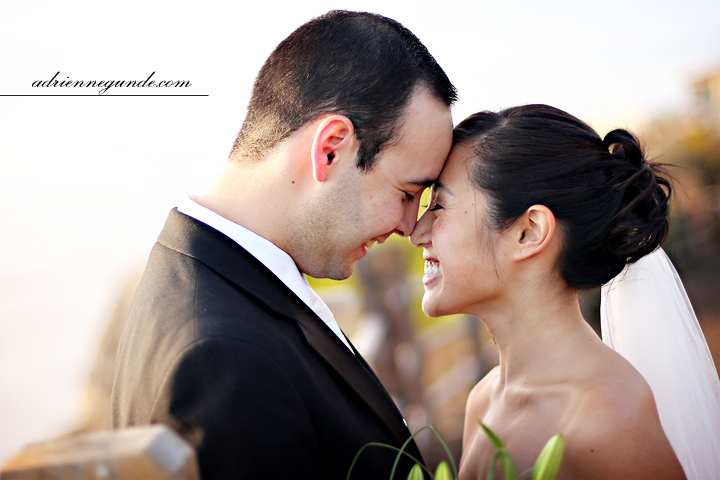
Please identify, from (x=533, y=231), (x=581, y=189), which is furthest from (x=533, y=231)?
(x=581, y=189)

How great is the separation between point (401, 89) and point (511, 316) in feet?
3.59

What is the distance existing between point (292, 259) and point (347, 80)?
0.75 m

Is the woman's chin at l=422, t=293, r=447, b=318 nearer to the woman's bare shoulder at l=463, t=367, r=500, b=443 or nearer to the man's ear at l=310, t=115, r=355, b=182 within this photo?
the woman's bare shoulder at l=463, t=367, r=500, b=443

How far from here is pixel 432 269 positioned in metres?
2.62

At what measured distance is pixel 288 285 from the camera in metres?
2.13

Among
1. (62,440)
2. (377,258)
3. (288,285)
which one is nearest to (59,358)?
(377,258)

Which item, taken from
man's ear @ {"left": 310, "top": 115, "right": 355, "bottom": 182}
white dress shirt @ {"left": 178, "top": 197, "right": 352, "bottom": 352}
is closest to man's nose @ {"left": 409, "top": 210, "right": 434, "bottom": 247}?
man's ear @ {"left": 310, "top": 115, "right": 355, "bottom": 182}

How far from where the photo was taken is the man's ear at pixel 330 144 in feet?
7.20

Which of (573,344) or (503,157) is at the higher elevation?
(503,157)

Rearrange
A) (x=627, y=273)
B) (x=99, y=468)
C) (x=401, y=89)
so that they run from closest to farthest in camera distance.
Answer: (x=99, y=468) < (x=401, y=89) < (x=627, y=273)

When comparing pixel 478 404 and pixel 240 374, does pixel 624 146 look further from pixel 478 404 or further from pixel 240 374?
pixel 240 374

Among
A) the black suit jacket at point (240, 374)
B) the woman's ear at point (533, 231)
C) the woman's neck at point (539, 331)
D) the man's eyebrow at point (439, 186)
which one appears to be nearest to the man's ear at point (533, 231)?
the woman's ear at point (533, 231)

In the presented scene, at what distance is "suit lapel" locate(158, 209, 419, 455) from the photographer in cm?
189

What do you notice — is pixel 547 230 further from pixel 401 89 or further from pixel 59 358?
pixel 59 358
